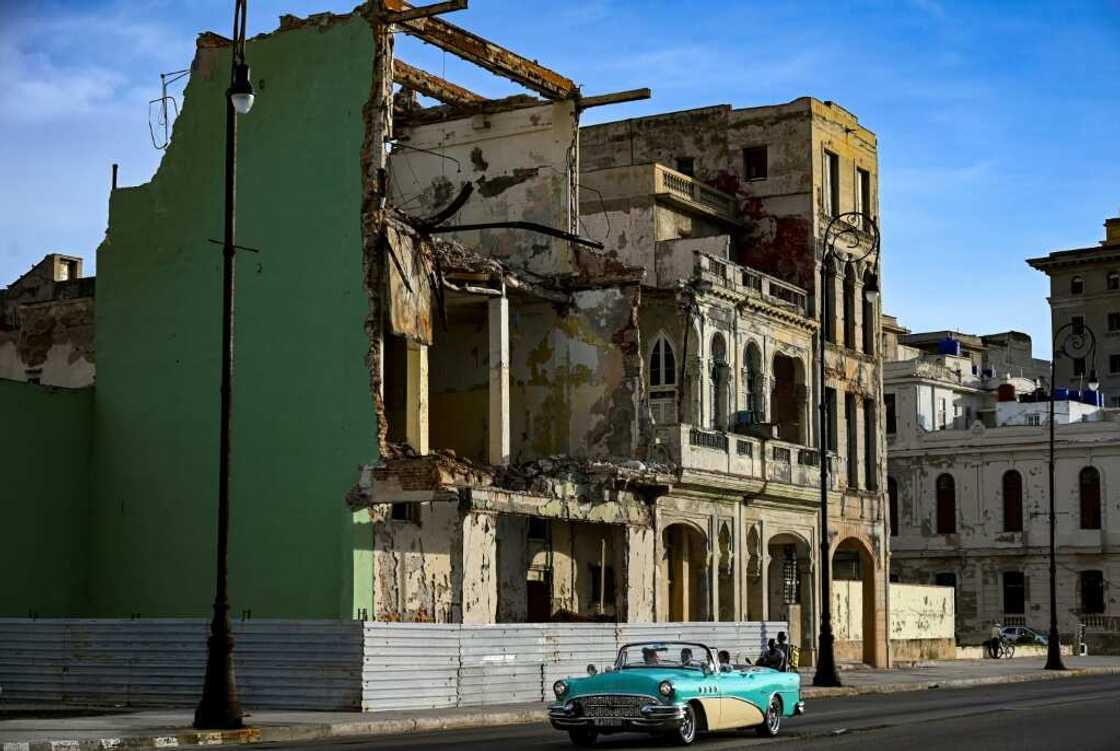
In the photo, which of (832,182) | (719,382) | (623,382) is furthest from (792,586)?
(623,382)

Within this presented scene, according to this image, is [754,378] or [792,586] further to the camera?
[792,586]

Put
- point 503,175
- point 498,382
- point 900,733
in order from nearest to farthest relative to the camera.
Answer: point 900,733
point 498,382
point 503,175

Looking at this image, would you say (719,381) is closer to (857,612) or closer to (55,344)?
(857,612)

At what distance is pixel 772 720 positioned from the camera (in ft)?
75.0

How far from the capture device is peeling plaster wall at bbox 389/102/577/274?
4122cm

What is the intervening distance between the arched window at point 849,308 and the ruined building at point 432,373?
3.81 metres

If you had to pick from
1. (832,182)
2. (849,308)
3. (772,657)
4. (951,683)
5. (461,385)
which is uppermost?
(832,182)

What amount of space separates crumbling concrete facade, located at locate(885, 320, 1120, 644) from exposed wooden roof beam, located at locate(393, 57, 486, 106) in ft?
145

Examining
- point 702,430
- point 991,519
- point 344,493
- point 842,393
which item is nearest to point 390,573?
point 344,493

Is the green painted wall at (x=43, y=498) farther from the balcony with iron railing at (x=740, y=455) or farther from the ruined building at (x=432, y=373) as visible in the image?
the balcony with iron railing at (x=740, y=455)

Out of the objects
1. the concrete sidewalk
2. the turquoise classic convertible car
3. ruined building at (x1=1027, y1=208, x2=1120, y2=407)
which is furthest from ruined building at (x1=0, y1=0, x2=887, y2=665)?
ruined building at (x1=1027, y1=208, x2=1120, y2=407)

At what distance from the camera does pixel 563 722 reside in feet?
68.7

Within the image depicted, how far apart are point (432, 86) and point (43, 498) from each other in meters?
13.0

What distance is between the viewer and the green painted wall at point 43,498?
35.6m
